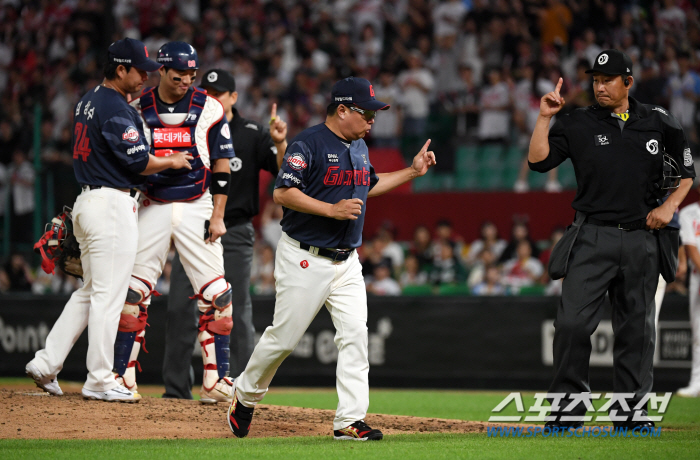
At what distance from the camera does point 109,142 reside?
20.9 ft

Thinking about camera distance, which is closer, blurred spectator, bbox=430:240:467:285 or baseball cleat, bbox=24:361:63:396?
baseball cleat, bbox=24:361:63:396

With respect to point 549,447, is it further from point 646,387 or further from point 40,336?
point 40,336

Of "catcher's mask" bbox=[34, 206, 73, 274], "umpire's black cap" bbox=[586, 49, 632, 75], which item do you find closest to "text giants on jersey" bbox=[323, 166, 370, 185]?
"umpire's black cap" bbox=[586, 49, 632, 75]

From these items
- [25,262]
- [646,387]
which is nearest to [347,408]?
[646,387]

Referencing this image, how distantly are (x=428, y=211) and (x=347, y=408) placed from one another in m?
9.33

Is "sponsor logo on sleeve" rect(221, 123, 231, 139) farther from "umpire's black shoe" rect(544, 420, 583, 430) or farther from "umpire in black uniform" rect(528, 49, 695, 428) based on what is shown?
"umpire's black shoe" rect(544, 420, 583, 430)

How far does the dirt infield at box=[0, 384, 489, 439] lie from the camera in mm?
5676

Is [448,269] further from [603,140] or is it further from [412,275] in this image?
[603,140]

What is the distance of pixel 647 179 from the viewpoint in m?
5.70

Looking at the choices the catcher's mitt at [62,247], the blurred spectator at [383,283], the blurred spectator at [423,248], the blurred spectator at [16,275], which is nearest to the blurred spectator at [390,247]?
the blurred spectator at [423,248]

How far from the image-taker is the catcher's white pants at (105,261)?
20.9ft

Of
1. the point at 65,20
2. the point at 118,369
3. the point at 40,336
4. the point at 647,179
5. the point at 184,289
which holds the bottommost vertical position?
the point at 40,336

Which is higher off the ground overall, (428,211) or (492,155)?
(492,155)

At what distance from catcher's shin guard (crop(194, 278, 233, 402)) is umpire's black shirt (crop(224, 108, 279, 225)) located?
112cm
